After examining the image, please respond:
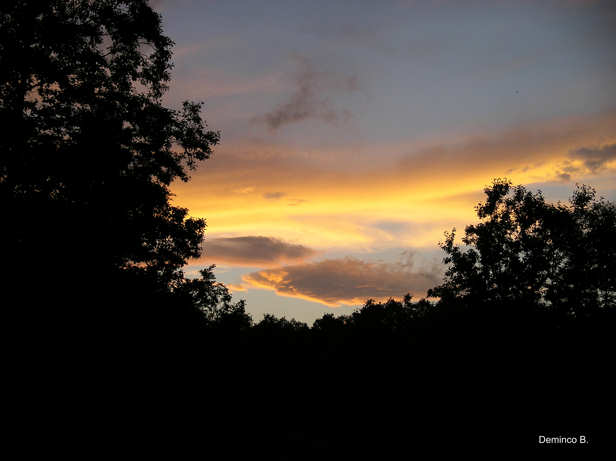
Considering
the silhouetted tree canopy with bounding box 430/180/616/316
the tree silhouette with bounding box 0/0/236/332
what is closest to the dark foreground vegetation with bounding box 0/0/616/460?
the tree silhouette with bounding box 0/0/236/332

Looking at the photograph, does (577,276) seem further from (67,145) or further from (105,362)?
(67,145)

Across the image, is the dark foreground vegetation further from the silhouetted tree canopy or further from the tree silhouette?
the silhouetted tree canopy

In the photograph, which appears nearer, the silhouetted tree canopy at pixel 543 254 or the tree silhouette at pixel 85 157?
the tree silhouette at pixel 85 157

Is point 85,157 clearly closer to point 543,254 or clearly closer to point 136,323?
point 136,323

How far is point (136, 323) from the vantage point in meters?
12.6

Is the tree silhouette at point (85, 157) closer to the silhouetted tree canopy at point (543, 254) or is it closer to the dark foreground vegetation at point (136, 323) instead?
the dark foreground vegetation at point (136, 323)

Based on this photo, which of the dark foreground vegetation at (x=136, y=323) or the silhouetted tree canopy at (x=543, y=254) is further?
the silhouetted tree canopy at (x=543, y=254)

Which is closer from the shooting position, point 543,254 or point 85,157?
point 85,157

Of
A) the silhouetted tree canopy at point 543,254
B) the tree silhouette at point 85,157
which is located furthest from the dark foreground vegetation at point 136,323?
the silhouetted tree canopy at point 543,254

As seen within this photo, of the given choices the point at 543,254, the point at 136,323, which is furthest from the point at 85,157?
the point at 543,254

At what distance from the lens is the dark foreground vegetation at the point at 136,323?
10266mm

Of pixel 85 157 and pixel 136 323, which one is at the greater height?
pixel 85 157

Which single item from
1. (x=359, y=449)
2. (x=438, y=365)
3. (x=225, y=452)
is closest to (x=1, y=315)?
(x=225, y=452)

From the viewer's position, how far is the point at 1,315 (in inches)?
372
